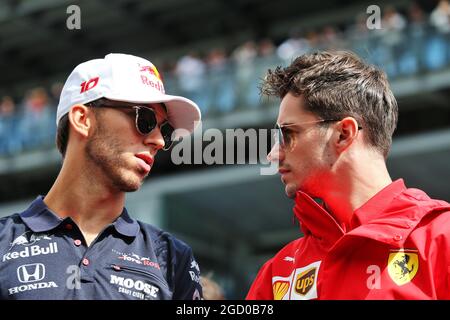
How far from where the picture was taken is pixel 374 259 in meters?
3.12

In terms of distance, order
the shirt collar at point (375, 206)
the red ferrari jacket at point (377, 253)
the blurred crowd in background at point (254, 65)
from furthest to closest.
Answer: the blurred crowd in background at point (254, 65) < the shirt collar at point (375, 206) < the red ferrari jacket at point (377, 253)

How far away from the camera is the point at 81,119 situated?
141 inches

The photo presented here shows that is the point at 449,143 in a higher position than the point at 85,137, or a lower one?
lower

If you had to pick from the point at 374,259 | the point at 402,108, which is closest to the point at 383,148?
the point at 374,259

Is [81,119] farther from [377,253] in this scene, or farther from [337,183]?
[377,253]

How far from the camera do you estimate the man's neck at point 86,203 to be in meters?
3.47

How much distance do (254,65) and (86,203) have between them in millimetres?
11796

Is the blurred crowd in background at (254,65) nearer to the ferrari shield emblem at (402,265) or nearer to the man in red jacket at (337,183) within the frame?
the man in red jacket at (337,183)

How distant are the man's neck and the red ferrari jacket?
2.20 ft

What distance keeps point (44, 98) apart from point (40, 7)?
400cm

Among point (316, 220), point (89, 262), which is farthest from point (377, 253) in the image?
point (89, 262)

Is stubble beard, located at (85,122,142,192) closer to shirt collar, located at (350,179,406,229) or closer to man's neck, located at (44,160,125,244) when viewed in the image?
man's neck, located at (44,160,125,244)

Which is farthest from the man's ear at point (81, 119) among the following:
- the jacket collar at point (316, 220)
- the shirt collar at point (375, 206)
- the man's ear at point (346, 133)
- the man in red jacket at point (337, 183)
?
the shirt collar at point (375, 206)
